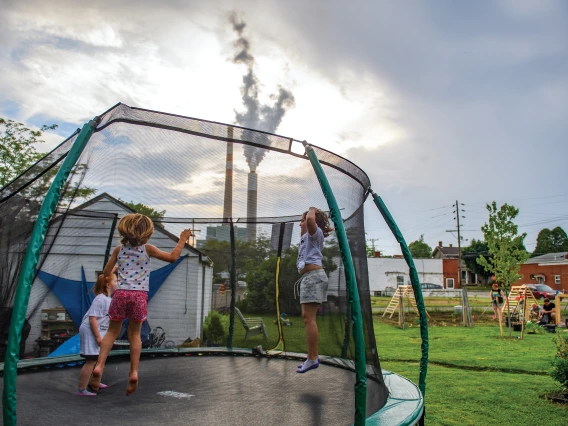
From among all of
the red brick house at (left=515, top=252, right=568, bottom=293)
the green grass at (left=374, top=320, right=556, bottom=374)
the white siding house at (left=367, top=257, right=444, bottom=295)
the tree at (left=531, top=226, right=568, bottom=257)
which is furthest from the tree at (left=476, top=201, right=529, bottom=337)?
the tree at (left=531, top=226, right=568, bottom=257)

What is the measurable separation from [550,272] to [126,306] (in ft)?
120

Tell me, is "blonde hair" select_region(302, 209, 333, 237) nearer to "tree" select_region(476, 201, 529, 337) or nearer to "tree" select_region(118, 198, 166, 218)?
"tree" select_region(118, 198, 166, 218)

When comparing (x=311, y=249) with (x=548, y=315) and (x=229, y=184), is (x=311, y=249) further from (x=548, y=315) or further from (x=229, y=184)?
(x=548, y=315)

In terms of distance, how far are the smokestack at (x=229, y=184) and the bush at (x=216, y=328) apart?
1027 millimetres

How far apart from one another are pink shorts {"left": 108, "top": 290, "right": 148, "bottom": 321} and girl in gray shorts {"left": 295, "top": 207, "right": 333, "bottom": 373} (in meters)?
0.86

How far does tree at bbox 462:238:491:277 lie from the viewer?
124ft

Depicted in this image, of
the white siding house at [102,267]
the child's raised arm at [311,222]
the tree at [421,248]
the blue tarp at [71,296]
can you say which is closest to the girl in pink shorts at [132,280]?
the child's raised arm at [311,222]

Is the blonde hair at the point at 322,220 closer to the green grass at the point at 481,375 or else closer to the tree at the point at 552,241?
the green grass at the point at 481,375

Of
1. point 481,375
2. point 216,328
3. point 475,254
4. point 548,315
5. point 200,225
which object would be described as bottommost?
point 481,375

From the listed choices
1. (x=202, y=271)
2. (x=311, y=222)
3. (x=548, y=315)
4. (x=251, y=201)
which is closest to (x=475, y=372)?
(x=202, y=271)

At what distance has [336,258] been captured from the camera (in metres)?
2.78

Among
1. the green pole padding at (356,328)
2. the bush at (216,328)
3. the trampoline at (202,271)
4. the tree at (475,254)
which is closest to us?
the green pole padding at (356,328)

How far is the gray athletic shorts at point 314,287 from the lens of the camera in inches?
96.3

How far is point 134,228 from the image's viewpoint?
2.18 m
